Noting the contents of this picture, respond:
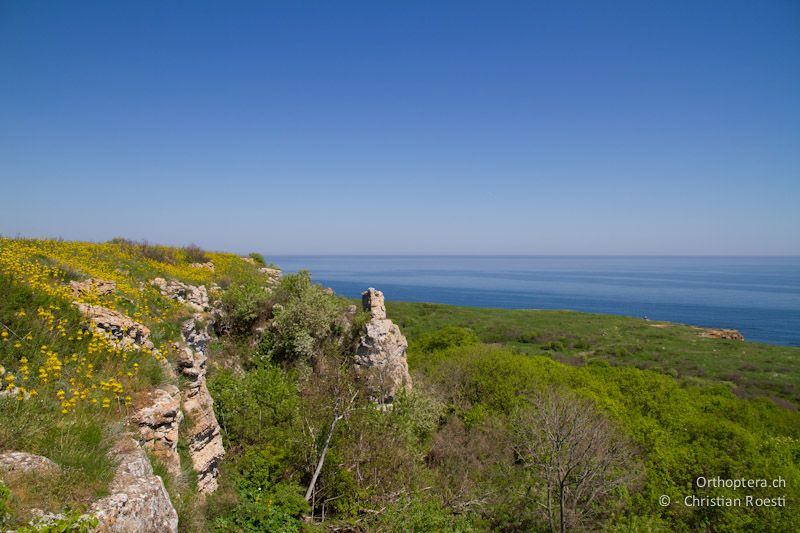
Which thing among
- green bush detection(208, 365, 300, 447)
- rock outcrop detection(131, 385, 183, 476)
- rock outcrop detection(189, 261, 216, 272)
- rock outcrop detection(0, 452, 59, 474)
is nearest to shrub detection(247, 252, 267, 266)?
rock outcrop detection(189, 261, 216, 272)

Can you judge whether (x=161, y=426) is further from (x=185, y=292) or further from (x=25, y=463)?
(x=185, y=292)

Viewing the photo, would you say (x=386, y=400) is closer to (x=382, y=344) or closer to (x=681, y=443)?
(x=382, y=344)

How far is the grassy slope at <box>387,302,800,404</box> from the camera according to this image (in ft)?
158

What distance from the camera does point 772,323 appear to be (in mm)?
87062

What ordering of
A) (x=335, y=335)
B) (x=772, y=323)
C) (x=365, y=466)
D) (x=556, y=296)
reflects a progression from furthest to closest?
(x=556, y=296)
(x=772, y=323)
(x=335, y=335)
(x=365, y=466)

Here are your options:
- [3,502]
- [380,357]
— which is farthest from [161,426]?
[380,357]

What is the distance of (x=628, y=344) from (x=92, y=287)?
6936cm

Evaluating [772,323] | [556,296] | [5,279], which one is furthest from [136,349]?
[556,296]

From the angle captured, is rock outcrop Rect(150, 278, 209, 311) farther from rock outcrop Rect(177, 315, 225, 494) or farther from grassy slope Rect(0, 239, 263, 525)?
rock outcrop Rect(177, 315, 225, 494)

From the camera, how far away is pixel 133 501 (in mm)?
4719

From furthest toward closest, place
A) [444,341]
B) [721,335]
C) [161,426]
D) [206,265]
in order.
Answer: [721,335]
[444,341]
[206,265]
[161,426]

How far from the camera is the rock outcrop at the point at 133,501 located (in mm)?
4383

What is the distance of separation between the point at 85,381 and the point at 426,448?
45.8 ft

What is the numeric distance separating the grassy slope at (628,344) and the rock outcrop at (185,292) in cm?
2652
